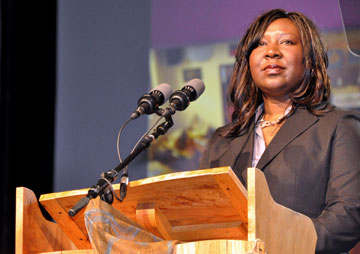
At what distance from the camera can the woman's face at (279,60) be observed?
8.21 feet

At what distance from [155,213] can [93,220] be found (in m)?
0.24

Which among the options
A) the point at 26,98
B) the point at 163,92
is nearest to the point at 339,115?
the point at 163,92

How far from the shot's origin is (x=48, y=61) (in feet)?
13.0

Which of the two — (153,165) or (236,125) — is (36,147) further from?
(236,125)

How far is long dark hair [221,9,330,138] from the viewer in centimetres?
253

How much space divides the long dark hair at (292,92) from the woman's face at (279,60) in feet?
0.08

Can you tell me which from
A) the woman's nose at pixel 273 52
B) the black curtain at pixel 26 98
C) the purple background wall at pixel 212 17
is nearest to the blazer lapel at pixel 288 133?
the woman's nose at pixel 273 52

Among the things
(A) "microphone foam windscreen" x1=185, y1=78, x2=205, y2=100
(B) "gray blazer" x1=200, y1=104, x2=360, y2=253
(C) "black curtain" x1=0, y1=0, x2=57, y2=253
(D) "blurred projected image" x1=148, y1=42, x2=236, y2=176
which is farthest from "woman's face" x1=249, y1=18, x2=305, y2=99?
(C) "black curtain" x1=0, y1=0, x2=57, y2=253

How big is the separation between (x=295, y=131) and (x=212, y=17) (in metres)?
1.35

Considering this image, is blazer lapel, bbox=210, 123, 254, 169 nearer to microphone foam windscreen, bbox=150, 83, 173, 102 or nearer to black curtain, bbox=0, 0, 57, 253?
microphone foam windscreen, bbox=150, 83, 173, 102

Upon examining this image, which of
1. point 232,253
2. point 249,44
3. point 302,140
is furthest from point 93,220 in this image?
point 249,44

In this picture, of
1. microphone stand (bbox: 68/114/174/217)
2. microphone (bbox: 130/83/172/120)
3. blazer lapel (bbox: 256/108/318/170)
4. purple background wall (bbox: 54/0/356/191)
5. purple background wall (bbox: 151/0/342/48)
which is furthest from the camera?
purple background wall (bbox: 54/0/356/191)

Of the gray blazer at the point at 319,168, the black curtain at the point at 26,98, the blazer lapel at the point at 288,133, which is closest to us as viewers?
the gray blazer at the point at 319,168

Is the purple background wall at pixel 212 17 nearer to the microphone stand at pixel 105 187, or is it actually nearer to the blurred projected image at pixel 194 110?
the blurred projected image at pixel 194 110
